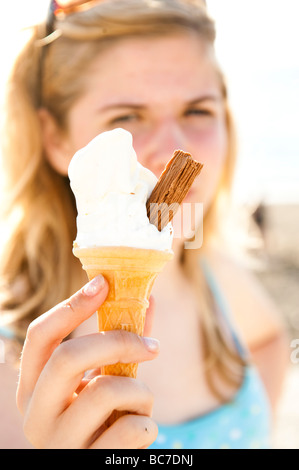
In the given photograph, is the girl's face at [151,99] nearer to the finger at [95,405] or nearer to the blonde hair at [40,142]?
the blonde hair at [40,142]

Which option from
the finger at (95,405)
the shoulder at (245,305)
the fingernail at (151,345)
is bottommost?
the finger at (95,405)

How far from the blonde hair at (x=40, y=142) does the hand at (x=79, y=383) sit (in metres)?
1.37

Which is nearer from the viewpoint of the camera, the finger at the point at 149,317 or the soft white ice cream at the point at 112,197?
the soft white ice cream at the point at 112,197

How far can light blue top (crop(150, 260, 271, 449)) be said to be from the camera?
2.58m

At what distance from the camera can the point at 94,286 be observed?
123 cm

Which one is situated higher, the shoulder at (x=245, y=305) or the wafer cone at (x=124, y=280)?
the shoulder at (x=245, y=305)

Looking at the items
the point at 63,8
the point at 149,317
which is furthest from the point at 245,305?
the point at 63,8

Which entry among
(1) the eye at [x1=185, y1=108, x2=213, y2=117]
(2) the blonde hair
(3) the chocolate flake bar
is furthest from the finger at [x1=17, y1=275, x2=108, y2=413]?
(1) the eye at [x1=185, y1=108, x2=213, y2=117]

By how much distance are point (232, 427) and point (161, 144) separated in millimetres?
1673

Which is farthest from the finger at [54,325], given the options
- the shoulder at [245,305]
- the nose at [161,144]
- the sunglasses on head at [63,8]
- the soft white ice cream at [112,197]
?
the shoulder at [245,305]

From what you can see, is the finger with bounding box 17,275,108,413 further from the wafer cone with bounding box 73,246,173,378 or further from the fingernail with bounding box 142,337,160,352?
the fingernail with bounding box 142,337,160,352

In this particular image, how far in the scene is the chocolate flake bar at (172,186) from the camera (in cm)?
121

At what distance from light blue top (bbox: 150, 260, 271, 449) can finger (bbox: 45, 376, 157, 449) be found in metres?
1.41
